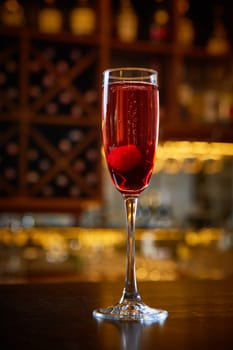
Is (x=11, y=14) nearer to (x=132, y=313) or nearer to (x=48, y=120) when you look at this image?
(x=48, y=120)

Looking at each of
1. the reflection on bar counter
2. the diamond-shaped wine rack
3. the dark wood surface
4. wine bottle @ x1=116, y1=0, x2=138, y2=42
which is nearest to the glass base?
the dark wood surface

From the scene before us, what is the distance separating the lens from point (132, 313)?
2.19ft

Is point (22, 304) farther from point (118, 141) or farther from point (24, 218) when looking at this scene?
point (24, 218)

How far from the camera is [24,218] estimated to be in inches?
140

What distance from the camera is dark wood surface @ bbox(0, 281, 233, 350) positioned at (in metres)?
0.52

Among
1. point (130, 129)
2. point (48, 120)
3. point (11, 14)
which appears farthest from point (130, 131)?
point (11, 14)

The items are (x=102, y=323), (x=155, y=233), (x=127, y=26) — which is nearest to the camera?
(x=102, y=323)

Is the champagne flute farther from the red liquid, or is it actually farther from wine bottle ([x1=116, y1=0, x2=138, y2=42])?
wine bottle ([x1=116, y1=0, x2=138, y2=42])

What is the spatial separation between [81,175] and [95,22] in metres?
0.80

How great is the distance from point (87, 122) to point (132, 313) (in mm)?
2649

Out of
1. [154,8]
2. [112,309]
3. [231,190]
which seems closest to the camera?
[112,309]

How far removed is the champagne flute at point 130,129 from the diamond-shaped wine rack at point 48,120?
2.42 metres

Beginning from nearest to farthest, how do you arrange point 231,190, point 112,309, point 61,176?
point 112,309 → point 61,176 → point 231,190

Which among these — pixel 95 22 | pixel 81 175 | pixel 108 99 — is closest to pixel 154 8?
pixel 95 22
